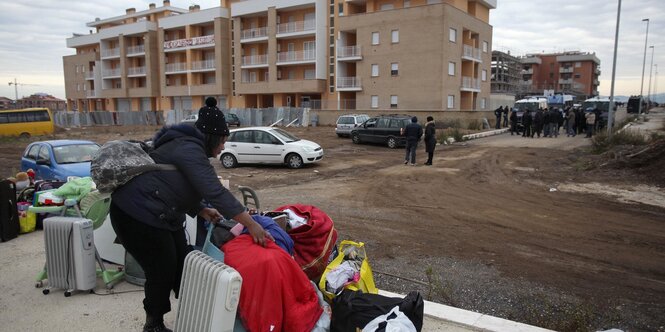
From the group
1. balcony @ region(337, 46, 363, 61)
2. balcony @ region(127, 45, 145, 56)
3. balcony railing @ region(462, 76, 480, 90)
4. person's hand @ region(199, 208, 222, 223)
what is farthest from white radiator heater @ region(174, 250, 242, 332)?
balcony @ region(127, 45, 145, 56)

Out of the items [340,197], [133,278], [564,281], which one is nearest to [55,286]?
[133,278]

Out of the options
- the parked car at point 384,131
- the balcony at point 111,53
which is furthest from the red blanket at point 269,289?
the balcony at point 111,53

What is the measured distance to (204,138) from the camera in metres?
3.32

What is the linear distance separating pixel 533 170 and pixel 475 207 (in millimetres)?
6858

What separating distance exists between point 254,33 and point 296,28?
240 inches

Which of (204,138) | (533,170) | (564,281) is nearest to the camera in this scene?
(204,138)

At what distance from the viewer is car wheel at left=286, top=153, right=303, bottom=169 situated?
1686 centimetres

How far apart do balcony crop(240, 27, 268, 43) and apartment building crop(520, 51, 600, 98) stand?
237 ft

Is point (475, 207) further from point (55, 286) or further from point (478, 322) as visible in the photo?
point (55, 286)

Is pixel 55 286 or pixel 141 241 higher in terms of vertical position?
pixel 141 241

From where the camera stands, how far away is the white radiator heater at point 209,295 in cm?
279

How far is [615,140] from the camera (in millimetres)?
18000

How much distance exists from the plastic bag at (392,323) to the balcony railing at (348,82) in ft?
140

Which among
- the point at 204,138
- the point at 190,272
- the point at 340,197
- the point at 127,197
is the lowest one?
the point at 340,197
